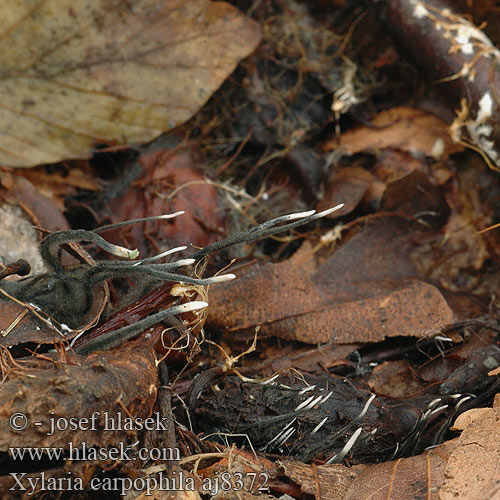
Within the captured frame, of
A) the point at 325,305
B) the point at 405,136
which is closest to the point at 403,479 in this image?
the point at 325,305

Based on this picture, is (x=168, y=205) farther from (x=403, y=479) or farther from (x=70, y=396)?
(x=403, y=479)

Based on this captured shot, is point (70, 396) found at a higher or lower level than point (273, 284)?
higher

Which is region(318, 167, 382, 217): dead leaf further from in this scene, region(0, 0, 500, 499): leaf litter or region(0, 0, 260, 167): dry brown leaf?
region(0, 0, 260, 167): dry brown leaf

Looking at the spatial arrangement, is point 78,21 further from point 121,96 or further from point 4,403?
point 4,403

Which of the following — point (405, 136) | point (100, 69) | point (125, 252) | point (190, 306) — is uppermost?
point (100, 69)

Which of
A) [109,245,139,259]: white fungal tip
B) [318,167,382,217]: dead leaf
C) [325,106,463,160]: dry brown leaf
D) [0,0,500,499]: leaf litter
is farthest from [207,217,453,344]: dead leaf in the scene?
[325,106,463,160]: dry brown leaf

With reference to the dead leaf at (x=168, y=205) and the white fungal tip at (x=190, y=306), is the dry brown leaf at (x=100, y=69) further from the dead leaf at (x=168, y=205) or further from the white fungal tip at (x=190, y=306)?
the white fungal tip at (x=190, y=306)

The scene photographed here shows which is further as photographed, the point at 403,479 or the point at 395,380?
the point at 395,380
